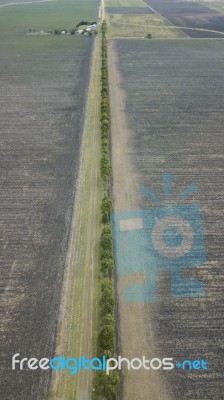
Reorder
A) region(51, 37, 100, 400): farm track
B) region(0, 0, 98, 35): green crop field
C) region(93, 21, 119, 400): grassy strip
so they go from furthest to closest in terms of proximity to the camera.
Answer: region(0, 0, 98, 35): green crop field → region(51, 37, 100, 400): farm track → region(93, 21, 119, 400): grassy strip

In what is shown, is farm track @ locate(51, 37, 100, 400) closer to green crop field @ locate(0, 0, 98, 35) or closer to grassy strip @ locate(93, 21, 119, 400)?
grassy strip @ locate(93, 21, 119, 400)

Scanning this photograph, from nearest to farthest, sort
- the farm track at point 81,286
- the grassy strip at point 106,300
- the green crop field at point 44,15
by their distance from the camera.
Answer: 1. the grassy strip at point 106,300
2. the farm track at point 81,286
3. the green crop field at point 44,15

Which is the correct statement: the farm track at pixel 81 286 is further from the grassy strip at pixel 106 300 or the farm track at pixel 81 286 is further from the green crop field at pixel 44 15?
the green crop field at pixel 44 15

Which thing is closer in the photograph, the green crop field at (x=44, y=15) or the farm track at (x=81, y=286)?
the farm track at (x=81, y=286)

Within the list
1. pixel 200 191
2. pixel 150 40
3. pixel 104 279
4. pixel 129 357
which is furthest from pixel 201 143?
pixel 150 40

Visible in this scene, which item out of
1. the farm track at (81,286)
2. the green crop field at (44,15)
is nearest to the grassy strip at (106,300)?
the farm track at (81,286)

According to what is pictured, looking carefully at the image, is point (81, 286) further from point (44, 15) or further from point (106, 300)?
point (44, 15)

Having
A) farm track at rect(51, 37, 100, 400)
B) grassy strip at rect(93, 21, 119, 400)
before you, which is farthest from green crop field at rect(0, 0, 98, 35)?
grassy strip at rect(93, 21, 119, 400)

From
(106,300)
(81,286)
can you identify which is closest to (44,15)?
(81,286)

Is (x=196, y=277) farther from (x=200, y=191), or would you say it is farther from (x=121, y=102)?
(x=121, y=102)
